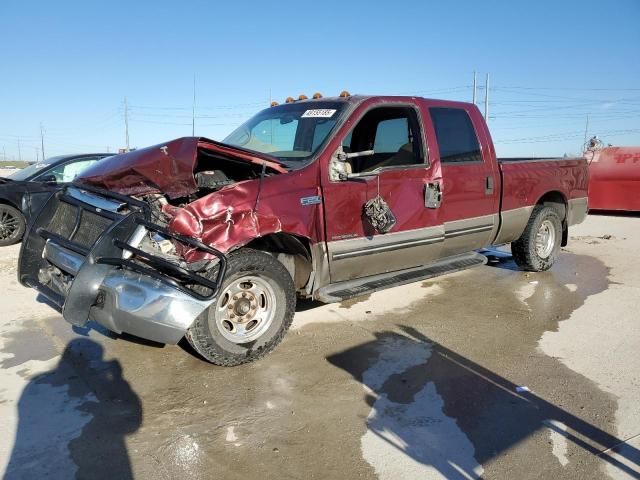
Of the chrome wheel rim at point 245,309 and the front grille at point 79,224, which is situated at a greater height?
the front grille at point 79,224

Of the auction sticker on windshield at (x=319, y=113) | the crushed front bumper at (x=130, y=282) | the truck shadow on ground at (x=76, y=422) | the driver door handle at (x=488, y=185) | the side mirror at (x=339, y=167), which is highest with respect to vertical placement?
the auction sticker on windshield at (x=319, y=113)

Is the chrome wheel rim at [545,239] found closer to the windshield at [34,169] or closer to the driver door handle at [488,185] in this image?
the driver door handle at [488,185]

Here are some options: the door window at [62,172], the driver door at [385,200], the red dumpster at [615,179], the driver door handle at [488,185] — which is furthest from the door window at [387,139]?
the red dumpster at [615,179]

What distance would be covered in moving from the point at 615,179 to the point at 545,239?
6788mm

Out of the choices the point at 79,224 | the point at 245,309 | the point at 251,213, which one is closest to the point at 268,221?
the point at 251,213

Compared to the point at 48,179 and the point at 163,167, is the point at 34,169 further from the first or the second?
the point at 163,167

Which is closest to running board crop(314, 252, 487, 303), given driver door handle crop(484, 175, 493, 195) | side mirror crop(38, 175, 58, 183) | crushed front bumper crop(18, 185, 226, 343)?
driver door handle crop(484, 175, 493, 195)

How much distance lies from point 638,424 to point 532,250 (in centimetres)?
380

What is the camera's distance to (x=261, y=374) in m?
3.76

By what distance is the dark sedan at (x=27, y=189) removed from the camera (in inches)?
333

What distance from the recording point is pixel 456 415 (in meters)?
3.12

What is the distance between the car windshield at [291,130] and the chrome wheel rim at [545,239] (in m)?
3.67

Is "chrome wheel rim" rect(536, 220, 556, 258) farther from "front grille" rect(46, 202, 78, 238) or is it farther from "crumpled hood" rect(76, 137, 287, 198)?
"front grille" rect(46, 202, 78, 238)

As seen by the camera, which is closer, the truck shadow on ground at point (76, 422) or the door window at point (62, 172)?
the truck shadow on ground at point (76, 422)
